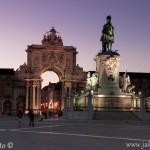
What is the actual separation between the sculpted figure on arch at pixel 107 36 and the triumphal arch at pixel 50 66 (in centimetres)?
6007

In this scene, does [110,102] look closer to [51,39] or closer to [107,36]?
[107,36]

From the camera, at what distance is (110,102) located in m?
43.0

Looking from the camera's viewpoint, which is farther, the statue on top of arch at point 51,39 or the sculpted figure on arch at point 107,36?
the statue on top of arch at point 51,39

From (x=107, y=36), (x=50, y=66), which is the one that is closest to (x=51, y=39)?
(x=50, y=66)

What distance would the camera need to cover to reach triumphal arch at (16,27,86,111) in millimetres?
105062

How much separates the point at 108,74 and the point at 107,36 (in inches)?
184

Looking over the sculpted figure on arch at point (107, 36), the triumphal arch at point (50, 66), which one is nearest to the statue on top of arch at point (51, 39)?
the triumphal arch at point (50, 66)

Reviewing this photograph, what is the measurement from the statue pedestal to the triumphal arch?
201 feet

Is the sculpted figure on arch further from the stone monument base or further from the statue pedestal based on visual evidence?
Result: the stone monument base

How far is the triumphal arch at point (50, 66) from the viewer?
105062 mm

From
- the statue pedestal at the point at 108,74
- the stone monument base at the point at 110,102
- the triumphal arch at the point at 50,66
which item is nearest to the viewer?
the stone monument base at the point at 110,102

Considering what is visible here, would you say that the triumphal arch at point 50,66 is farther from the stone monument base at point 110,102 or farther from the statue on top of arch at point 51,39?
the stone monument base at point 110,102

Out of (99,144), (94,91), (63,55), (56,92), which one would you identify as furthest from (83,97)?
(56,92)

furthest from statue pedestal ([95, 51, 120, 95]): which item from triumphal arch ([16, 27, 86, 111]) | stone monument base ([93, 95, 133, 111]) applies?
triumphal arch ([16, 27, 86, 111])
